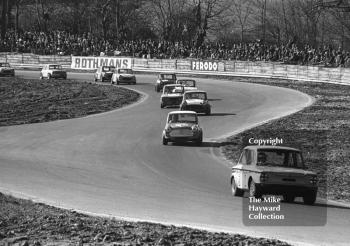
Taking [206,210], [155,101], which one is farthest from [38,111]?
[206,210]

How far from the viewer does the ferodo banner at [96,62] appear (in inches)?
2734

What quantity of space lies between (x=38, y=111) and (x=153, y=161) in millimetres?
18677

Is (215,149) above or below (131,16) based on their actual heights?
below

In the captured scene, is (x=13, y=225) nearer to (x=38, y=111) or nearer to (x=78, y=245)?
(x=78, y=245)

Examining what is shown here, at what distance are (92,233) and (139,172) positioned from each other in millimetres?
9358

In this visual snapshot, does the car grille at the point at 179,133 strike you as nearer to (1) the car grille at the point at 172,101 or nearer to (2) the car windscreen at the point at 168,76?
(1) the car grille at the point at 172,101

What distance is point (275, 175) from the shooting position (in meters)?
14.2

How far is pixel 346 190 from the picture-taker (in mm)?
17406

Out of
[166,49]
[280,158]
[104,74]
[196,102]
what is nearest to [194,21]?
[166,49]

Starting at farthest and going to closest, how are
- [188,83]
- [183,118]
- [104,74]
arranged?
[104,74] < [188,83] < [183,118]

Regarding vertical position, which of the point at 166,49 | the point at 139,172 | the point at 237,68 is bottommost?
the point at 139,172

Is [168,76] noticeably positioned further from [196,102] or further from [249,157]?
[249,157]

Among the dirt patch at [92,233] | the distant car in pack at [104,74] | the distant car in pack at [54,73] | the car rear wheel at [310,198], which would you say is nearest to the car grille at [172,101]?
the distant car in pack at [104,74]

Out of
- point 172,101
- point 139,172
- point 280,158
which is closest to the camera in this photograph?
point 280,158
